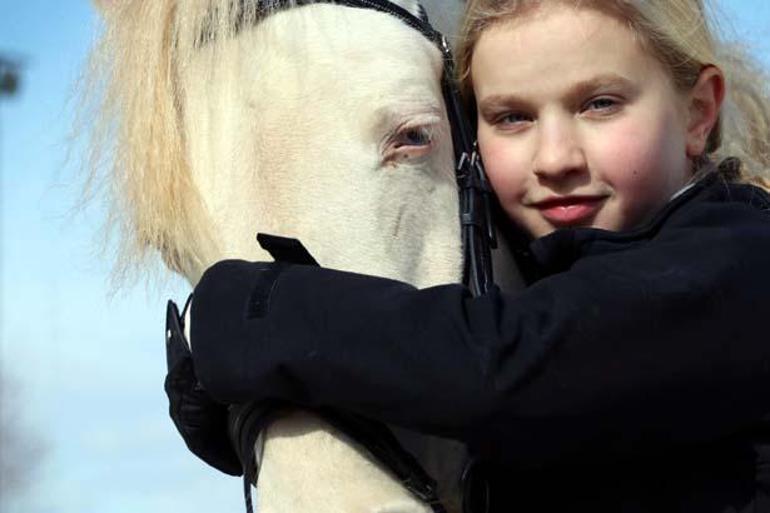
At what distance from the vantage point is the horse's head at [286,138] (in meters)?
1.59

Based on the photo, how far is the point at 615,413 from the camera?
1.40m

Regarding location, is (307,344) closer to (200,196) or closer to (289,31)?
(200,196)

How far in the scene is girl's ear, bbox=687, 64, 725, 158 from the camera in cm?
176

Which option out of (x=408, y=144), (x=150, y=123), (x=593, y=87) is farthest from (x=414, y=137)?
(x=150, y=123)

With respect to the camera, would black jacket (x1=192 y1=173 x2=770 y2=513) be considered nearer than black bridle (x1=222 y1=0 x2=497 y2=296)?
Yes

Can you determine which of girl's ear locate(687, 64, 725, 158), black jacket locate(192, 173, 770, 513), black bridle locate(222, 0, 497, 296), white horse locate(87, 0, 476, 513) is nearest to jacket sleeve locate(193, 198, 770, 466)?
black jacket locate(192, 173, 770, 513)

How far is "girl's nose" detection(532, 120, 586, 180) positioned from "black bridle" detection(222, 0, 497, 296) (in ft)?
0.36

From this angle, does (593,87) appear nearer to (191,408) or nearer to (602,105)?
(602,105)

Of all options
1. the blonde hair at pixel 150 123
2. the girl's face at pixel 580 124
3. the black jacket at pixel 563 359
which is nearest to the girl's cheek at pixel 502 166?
the girl's face at pixel 580 124

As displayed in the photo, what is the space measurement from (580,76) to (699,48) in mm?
217

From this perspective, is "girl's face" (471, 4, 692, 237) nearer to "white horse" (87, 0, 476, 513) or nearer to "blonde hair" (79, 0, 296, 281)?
"white horse" (87, 0, 476, 513)

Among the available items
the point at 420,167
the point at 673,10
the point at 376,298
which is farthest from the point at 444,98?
the point at 376,298

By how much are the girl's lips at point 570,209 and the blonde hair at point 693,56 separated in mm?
213

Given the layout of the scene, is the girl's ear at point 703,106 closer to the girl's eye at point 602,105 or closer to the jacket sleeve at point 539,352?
the girl's eye at point 602,105
